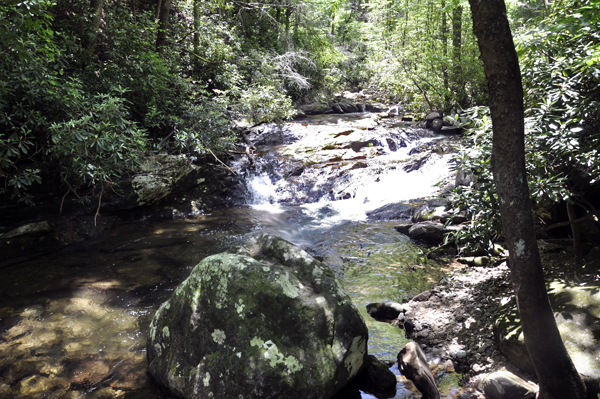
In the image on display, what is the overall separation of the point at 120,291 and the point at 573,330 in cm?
595

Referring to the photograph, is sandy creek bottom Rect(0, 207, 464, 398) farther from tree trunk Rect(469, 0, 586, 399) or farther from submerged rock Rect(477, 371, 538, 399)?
tree trunk Rect(469, 0, 586, 399)

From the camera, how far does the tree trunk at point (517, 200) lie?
8.29 feet

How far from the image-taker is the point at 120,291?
5.56 m

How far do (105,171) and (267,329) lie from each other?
537cm

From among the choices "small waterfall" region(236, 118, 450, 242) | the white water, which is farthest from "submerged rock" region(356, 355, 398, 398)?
the white water

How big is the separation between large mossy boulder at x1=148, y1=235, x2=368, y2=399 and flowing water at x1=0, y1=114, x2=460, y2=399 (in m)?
0.50

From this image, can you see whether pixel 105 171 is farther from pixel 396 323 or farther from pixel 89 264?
pixel 396 323

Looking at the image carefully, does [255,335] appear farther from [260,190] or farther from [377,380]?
[260,190]

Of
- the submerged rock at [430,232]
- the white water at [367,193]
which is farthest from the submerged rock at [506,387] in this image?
the white water at [367,193]

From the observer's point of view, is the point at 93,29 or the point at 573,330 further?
the point at 93,29

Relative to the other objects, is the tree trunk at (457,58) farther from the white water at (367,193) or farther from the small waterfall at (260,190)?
the small waterfall at (260,190)

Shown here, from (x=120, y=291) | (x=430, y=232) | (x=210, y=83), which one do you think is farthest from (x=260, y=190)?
(x=120, y=291)

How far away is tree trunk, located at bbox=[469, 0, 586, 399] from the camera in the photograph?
8.29 ft

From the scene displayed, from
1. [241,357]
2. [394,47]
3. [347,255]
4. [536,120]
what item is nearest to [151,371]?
[241,357]
